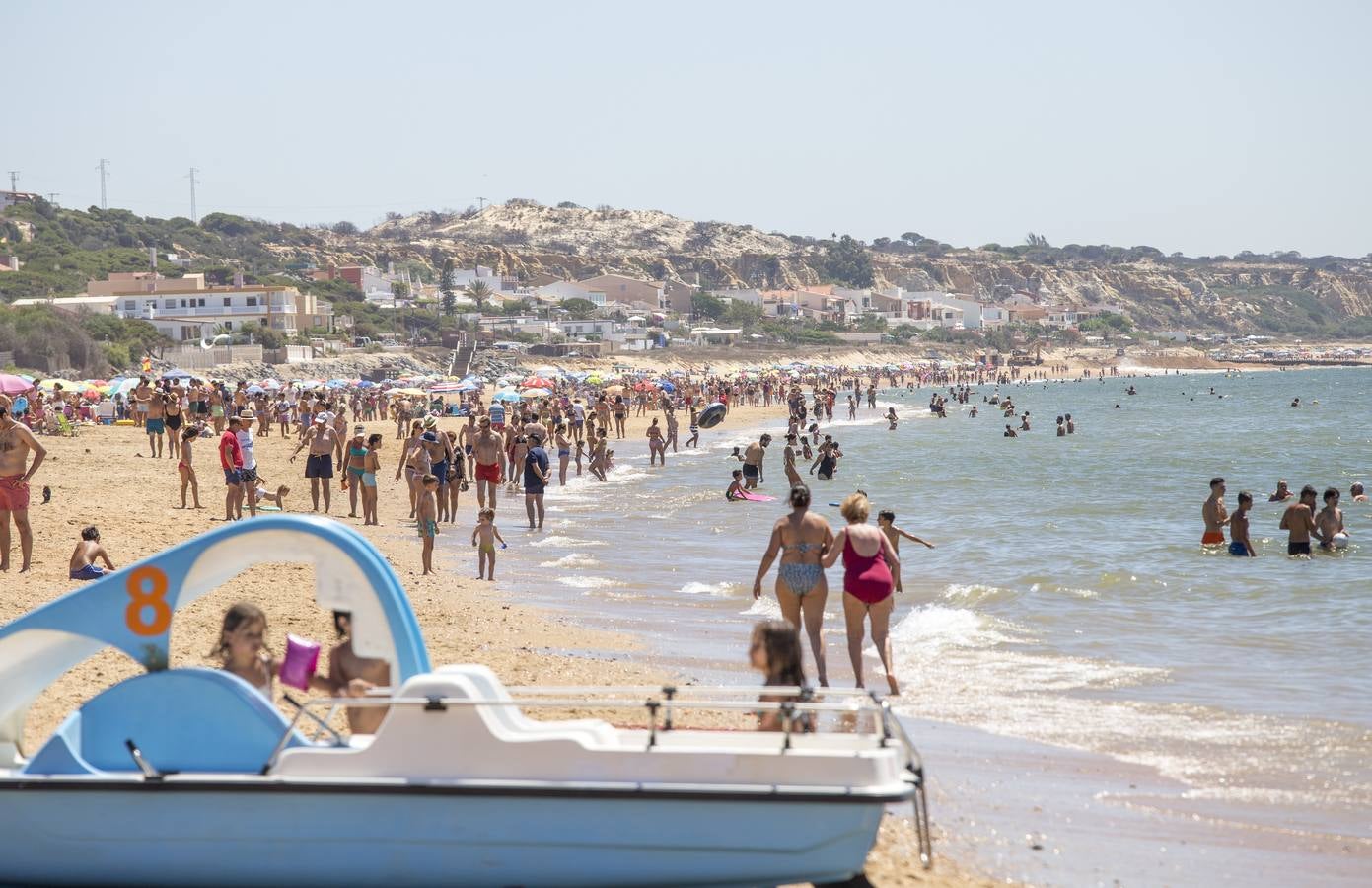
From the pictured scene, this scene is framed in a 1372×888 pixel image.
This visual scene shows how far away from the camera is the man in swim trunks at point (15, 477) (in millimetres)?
9930

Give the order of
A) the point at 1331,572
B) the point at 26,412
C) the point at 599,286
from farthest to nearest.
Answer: the point at 599,286
the point at 26,412
the point at 1331,572

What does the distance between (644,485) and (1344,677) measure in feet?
50.5

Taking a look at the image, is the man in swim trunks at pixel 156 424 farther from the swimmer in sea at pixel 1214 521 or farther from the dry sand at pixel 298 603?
the swimmer in sea at pixel 1214 521

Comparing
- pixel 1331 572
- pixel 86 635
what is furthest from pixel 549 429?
pixel 86 635

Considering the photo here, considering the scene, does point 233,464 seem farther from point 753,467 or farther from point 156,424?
point 753,467

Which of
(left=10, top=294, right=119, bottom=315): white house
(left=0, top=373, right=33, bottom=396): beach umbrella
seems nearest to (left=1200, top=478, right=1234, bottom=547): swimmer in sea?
(left=0, top=373, right=33, bottom=396): beach umbrella

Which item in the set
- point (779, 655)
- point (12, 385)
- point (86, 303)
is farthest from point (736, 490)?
point (86, 303)

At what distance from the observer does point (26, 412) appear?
25562 millimetres

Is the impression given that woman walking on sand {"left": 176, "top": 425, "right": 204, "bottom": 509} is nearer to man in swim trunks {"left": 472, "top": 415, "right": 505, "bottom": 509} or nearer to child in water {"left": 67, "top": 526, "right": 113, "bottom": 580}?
man in swim trunks {"left": 472, "top": 415, "right": 505, "bottom": 509}

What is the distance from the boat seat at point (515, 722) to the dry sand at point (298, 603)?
111 cm

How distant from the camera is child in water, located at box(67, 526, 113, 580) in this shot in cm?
992

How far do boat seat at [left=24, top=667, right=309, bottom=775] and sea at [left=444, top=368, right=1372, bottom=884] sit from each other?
2714 millimetres

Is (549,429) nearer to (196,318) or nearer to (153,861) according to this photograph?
(153,861)

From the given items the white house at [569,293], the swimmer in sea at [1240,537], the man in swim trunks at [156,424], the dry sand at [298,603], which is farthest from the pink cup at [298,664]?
the white house at [569,293]
